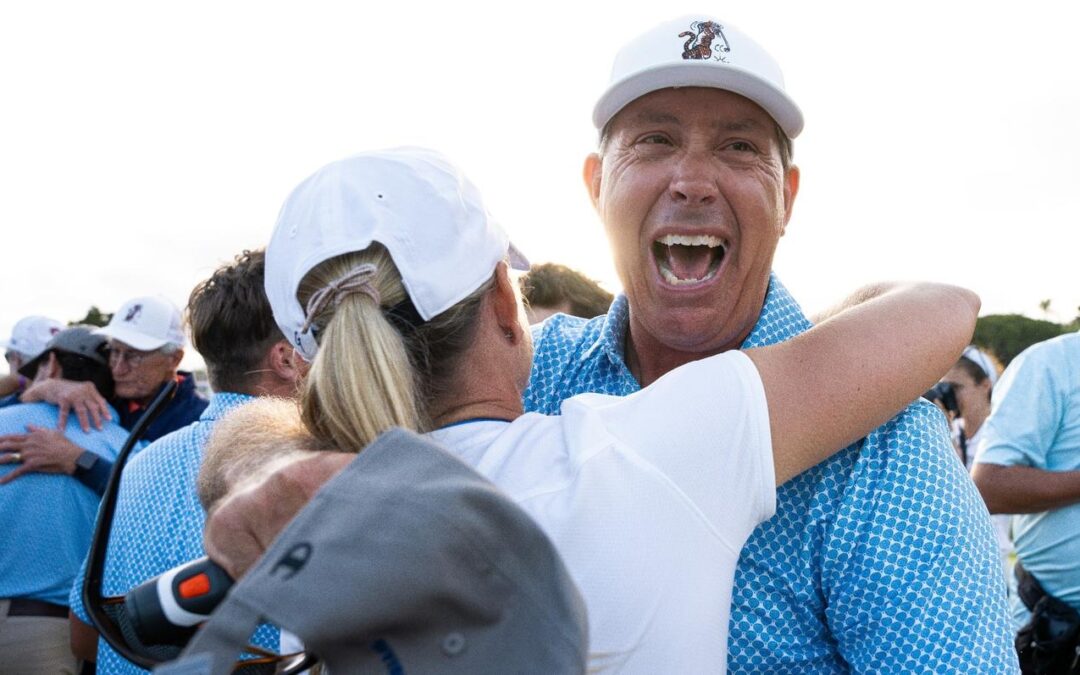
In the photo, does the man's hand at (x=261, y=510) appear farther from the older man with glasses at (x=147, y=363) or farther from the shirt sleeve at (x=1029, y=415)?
the older man with glasses at (x=147, y=363)

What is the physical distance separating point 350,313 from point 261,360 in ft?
6.64

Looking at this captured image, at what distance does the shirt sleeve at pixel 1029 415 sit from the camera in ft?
12.5

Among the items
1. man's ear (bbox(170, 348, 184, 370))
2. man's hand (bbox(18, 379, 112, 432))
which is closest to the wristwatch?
man's hand (bbox(18, 379, 112, 432))

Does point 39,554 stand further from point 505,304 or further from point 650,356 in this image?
point 505,304

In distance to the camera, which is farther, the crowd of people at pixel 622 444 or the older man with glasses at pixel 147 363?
the older man with glasses at pixel 147 363

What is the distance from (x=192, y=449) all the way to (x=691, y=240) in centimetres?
185

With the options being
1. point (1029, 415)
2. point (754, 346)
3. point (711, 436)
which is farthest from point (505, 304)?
point (1029, 415)

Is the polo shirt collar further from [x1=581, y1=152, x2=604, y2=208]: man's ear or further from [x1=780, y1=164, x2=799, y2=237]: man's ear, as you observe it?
[x1=780, y1=164, x2=799, y2=237]: man's ear

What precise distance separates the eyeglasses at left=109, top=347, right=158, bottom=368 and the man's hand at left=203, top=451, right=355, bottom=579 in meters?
4.55

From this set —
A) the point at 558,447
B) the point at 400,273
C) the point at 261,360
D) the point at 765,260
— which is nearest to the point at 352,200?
the point at 400,273

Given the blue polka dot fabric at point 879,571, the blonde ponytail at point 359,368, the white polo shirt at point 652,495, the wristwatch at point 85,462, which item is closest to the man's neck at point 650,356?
the blue polka dot fabric at point 879,571

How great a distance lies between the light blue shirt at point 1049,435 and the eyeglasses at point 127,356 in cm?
437

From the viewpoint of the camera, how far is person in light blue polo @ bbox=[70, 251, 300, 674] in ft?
10.1

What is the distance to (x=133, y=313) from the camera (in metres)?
5.55
